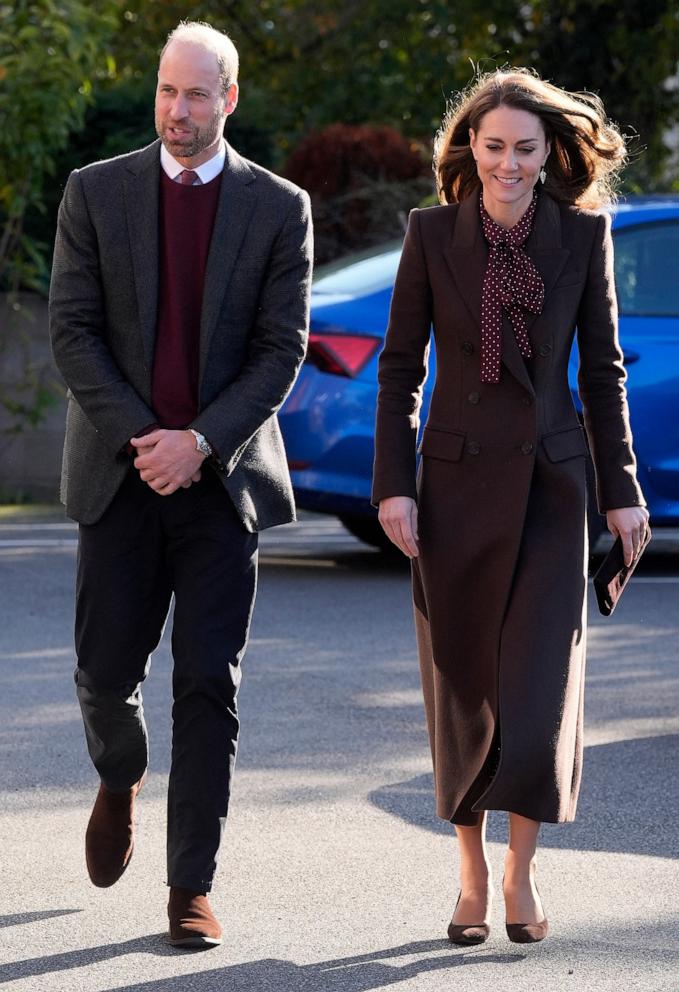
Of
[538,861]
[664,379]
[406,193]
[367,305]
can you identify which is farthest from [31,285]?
[538,861]

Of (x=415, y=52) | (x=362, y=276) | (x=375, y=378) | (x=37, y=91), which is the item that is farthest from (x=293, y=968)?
(x=415, y=52)

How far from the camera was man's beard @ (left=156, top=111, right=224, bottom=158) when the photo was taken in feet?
13.2

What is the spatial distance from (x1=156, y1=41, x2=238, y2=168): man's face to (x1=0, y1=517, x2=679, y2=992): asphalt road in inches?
66.8

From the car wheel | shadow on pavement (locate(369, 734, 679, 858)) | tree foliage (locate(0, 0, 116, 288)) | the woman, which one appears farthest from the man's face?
tree foliage (locate(0, 0, 116, 288))

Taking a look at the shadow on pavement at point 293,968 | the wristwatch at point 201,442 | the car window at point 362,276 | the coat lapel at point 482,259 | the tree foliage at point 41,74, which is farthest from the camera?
the tree foliage at point 41,74

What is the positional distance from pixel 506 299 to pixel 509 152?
12.3 inches

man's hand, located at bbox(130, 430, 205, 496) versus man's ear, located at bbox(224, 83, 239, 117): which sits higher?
man's ear, located at bbox(224, 83, 239, 117)

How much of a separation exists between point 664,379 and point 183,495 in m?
4.87

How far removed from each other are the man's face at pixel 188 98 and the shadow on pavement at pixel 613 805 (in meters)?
1.93

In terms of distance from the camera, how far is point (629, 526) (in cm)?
420

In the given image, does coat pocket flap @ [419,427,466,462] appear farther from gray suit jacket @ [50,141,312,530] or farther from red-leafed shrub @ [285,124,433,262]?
red-leafed shrub @ [285,124,433,262]

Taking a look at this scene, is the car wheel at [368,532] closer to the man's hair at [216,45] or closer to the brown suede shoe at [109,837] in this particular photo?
the brown suede shoe at [109,837]

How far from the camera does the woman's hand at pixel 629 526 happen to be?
13.8ft

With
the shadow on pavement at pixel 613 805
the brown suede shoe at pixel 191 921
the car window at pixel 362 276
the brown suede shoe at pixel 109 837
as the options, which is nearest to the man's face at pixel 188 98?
the brown suede shoe at pixel 109 837
